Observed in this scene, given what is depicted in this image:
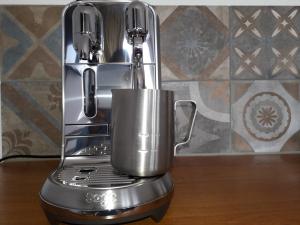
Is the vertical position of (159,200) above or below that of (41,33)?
below

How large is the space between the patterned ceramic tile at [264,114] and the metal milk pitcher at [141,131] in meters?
0.40

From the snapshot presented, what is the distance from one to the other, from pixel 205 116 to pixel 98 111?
12.3 inches

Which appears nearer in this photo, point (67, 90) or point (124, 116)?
point (124, 116)

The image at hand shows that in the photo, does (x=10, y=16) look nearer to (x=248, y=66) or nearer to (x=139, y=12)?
(x=139, y=12)

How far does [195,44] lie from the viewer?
27.0 inches

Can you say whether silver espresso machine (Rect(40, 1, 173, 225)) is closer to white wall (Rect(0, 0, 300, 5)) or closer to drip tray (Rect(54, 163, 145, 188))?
drip tray (Rect(54, 163, 145, 188))

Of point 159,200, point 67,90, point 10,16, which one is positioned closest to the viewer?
point 159,200

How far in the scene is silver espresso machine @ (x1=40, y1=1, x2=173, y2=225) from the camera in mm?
315

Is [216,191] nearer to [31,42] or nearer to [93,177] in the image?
[93,177]

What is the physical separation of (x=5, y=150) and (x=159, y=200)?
477mm

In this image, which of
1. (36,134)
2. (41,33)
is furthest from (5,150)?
(41,33)

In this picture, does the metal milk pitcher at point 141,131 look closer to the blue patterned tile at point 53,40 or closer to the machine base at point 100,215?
the machine base at point 100,215

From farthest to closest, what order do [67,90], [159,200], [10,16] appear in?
[10,16], [67,90], [159,200]

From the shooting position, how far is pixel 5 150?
0.66 metres
